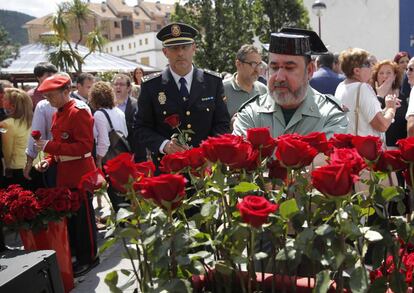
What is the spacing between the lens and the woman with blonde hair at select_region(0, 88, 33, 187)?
4488 mm

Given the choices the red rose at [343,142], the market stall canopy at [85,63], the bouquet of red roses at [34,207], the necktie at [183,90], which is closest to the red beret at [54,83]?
the bouquet of red roses at [34,207]

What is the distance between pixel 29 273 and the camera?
1925 millimetres

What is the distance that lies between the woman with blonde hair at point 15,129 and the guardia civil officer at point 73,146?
84 cm

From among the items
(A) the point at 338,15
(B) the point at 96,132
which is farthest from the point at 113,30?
(B) the point at 96,132

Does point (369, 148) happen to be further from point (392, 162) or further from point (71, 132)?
point (71, 132)

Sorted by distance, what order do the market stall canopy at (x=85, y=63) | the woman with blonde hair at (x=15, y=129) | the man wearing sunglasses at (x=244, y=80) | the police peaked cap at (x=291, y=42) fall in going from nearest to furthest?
the police peaked cap at (x=291, y=42) → the man wearing sunglasses at (x=244, y=80) → the woman with blonde hair at (x=15, y=129) → the market stall canopy at (x=85, y=63)

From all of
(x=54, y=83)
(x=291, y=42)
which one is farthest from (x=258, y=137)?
(x=54, y=83)

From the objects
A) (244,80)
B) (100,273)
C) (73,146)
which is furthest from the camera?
(244,80)

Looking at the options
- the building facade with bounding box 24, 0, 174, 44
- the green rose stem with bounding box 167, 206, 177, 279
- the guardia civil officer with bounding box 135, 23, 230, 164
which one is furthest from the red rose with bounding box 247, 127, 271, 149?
the building facade with bounding box 24, 0, 174, 44

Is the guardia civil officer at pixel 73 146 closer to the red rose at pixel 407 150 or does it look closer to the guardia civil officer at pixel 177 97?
the guardia civil officer at pixel 177 97

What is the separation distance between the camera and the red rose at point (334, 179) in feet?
2.82

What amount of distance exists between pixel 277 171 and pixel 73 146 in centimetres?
279

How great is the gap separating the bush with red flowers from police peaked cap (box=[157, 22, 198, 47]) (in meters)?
2.14

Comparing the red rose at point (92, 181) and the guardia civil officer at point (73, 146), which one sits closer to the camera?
the red rose at point (92, 181)
